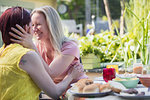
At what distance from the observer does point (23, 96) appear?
189 cm

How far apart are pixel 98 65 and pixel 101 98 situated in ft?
7.22

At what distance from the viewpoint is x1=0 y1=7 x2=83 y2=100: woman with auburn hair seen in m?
1.88

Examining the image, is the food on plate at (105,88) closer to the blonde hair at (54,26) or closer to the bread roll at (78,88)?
the bread roll at (78,88)

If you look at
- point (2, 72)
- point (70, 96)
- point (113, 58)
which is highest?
point (2, 72)

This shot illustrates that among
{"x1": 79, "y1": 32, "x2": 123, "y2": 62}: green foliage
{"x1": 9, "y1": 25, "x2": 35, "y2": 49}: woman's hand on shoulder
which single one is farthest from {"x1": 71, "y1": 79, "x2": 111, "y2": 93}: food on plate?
{"x1": 79, "y1": 32, "x2": 123, "y2": 62}: green foliage

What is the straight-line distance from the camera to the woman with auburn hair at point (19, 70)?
1881mm

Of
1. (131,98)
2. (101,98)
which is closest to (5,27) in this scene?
(101,98)

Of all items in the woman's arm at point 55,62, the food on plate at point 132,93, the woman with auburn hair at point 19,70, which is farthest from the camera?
the woman's arm at point 55,62

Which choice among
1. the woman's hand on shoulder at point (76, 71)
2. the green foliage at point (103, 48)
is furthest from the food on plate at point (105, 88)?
the green foliage at point (103, 48)

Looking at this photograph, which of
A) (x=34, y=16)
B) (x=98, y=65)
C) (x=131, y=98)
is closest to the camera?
(x=131, y=98)

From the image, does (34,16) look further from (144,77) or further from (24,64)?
(144,77)

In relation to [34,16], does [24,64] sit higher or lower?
lower

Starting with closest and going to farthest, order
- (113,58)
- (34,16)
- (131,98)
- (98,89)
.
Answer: (131,98), (98,89), (34,16), (113,58)

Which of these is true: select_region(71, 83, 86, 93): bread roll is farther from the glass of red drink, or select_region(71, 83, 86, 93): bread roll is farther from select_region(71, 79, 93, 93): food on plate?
the glass of red drink
